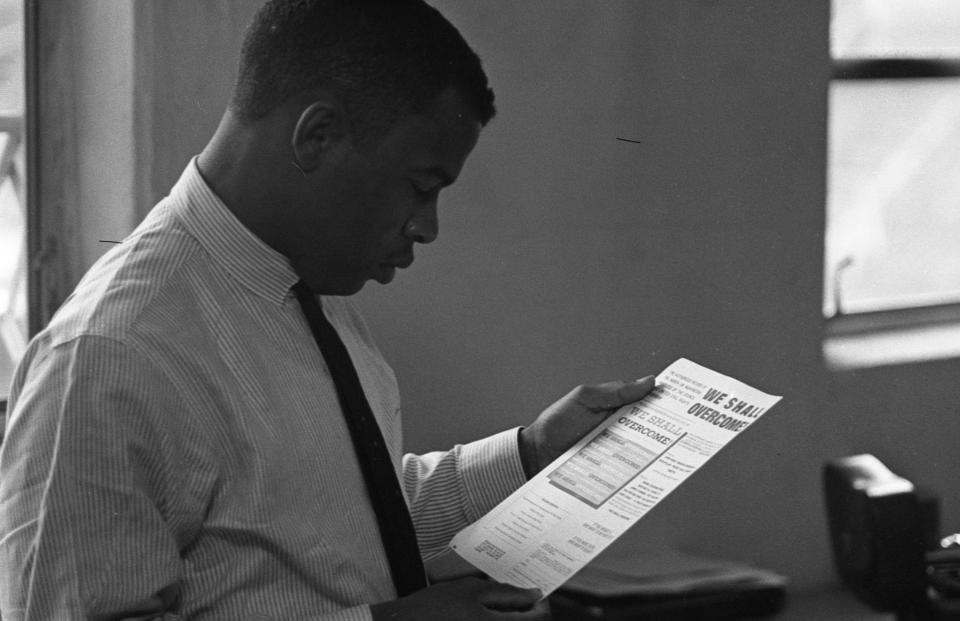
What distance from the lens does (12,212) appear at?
4.33 ft

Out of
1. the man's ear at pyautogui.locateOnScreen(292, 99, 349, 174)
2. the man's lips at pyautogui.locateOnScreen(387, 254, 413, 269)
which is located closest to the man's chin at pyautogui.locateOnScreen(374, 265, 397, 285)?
the man's lips at pyautogui.locateOnScreen(387, 254, 413, 269)

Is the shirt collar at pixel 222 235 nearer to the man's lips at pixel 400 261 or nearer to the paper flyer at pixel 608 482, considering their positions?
the man's lips at pixel 400 261

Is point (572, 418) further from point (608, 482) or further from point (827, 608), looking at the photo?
point (827, 608)

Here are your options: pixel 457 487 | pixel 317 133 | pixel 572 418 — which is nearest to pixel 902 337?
pixel 572 418

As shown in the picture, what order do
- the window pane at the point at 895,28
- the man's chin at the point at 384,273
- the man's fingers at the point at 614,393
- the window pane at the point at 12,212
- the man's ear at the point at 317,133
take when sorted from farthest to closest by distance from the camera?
the window pane at the point at 12,212 → the window pane at the point at 895,28 → the man's fingers at the point at 614,393 → the man's chin at the point at 384,273 → the man's ear at the point at 317,133

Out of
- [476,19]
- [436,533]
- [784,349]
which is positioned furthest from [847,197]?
[436,533]

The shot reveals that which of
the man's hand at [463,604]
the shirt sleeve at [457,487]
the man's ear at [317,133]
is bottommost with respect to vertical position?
the man's hand at [463,604]

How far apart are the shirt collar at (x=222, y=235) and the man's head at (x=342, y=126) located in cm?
1

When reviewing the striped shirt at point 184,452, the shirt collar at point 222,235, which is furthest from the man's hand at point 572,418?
the shirt collar at point 222,235

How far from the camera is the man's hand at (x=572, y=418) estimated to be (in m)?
1.08

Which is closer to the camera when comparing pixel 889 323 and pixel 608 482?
pixel 608 482

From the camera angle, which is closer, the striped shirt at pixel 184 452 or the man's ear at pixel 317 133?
the striped shirt at pixel 184 452

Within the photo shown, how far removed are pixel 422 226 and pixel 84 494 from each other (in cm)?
38

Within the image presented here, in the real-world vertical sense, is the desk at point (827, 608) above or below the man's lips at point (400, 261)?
below
